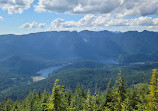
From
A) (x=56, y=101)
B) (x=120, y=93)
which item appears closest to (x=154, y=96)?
(x=120, y=93)

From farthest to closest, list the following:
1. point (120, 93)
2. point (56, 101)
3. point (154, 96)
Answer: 1. point (120, 93)
2. point (154, 96)
3. point (56, 101)

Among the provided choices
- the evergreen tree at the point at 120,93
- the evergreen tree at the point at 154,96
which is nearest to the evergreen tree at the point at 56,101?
the evergreen tree at the point at 120,93

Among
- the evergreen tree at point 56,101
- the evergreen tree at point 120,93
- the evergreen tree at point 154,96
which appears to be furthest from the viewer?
the evergreen tree at point 120,93

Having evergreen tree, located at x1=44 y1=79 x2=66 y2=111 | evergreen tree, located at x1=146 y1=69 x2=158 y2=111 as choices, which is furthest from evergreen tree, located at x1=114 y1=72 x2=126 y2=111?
evergreen tree, located at x1=44 y1=79 x2=66 y2=111

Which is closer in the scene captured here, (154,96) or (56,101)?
(56,101)

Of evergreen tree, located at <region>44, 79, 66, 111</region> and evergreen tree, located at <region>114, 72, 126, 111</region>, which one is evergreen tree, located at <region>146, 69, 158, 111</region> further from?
evergreen tree, located at <region>44, 79, 66, 111</region>

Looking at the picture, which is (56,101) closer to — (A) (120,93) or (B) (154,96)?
(A) (120,93)

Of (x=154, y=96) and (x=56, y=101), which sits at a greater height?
(x=56, y=101)

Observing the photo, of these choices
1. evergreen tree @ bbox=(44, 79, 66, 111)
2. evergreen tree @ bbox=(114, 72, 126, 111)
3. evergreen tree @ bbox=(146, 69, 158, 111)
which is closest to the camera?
evergreen tree @ bbox=(44, 79, 66, 111)

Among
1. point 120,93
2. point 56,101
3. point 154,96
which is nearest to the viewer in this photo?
point 56,101

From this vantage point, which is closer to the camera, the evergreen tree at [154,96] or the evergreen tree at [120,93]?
the evergreen tree at [154,96]

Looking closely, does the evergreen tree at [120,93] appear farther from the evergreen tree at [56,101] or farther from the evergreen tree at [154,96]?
the evergreen tree at [56,101]

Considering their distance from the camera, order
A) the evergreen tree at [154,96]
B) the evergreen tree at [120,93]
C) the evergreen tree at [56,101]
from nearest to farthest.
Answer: the evergreen tree at [56,101]
the evergreen tree at [154,96]
the evergreen tree at [120,93]

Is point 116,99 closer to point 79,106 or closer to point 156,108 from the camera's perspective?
point 156,108
